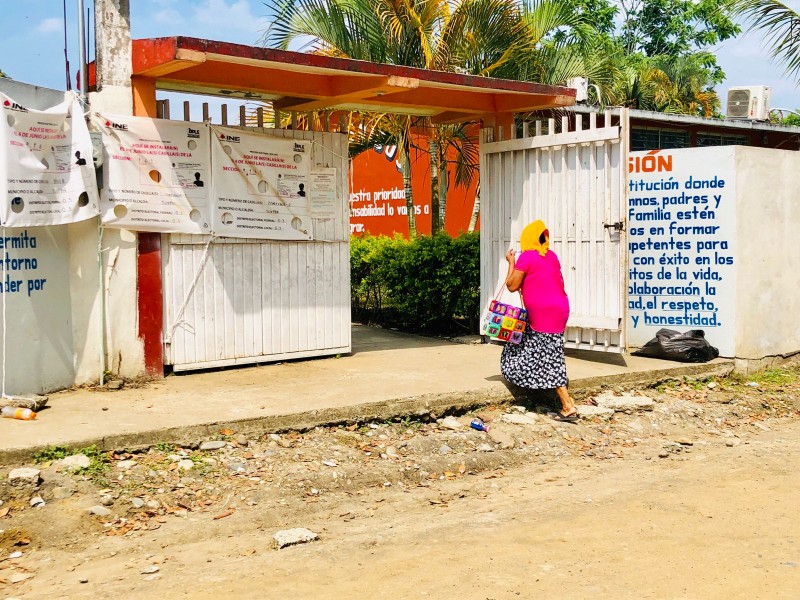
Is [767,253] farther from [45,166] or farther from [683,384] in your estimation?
[45,166]

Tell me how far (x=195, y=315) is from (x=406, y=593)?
15.6ft

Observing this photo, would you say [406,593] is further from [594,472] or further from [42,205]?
[42,205]

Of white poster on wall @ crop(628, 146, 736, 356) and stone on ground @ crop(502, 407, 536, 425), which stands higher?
white poster on wall @ crop(628, 146, 736, 356)

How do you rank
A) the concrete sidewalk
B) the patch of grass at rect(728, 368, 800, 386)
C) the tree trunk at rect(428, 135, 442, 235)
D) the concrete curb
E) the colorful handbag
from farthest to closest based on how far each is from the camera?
the tree trunk at rect(428, 135, 442, 235) < the patch of grass at rect(728, 368, 800, 386) < the colorful handbag < the concrete sidewalk < the concrete curb

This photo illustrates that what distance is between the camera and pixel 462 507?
579cm

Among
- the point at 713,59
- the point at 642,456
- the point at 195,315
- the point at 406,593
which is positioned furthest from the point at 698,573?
the point at 713,59

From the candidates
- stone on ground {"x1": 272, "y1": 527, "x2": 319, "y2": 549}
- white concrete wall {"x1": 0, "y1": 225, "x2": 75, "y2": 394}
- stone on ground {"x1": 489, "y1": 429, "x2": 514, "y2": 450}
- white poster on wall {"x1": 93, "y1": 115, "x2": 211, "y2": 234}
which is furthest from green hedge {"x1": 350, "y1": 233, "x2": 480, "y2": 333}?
stone on ground {"x1": 272, "y1": 527, "x2": 319, "y2": 549}

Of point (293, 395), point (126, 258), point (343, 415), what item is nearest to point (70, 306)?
point (126, 258)

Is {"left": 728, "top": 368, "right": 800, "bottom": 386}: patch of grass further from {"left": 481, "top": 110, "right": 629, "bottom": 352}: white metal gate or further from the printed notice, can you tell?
the printed notice

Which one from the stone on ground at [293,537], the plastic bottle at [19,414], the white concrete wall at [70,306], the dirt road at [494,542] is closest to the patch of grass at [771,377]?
the dirt road at [494,542]

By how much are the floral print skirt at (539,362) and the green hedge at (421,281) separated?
3.34 m

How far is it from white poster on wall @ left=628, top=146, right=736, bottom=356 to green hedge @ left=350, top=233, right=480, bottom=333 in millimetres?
2057

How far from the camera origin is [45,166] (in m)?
7.22

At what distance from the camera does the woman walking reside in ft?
25.3
